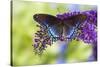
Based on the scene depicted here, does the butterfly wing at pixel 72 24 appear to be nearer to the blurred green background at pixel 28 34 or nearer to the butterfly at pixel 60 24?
the butterfly at pixel 60 24

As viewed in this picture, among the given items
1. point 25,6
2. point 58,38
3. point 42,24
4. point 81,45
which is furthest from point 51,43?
point 25,6

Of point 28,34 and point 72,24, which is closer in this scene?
point 28,34

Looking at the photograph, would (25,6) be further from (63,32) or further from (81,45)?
(81,45)

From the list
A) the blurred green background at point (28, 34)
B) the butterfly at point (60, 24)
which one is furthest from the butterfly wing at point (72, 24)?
the blurred green background at point (28, 34)

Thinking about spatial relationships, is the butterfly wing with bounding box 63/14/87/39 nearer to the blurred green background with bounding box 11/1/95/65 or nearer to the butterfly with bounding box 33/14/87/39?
the butterfly with bounding box 33/14/87/39

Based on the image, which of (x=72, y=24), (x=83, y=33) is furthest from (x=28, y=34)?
(x=83, y=33)

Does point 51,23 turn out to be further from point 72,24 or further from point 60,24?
point 72,24

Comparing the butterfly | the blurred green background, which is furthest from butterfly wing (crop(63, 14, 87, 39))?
the blurred green background

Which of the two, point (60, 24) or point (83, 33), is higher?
point (60, 24)
